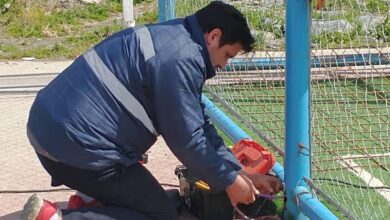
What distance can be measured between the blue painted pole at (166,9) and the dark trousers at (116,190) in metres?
2.82

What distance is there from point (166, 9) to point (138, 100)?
10.1ft

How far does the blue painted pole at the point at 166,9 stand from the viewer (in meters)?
6.43

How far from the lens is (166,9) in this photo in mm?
6504

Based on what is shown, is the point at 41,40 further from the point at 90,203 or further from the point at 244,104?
the point at 90,203

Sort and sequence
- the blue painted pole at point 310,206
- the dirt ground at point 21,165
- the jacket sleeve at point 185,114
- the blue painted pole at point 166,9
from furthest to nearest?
the blue painted pole at point 166,9
the dirt ground at point 21,165
the blue painted pole at point 310,206
the jacket sleeve at point 185,114

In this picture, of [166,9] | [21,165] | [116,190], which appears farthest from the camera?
[166,9]

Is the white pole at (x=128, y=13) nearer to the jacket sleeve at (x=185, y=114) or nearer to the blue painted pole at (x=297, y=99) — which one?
the blue painted pole at (x=297, y=99)

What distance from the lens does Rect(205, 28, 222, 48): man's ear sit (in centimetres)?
345

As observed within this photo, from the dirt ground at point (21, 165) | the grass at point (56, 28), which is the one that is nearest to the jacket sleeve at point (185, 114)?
the dirt ground at point (21, 165)

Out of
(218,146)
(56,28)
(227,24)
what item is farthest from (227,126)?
(56,28)

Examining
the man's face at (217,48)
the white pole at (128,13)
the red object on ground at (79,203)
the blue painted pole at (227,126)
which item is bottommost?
the red object on ground at (79,203)

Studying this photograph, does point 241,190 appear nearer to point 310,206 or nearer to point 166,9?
point 310,206

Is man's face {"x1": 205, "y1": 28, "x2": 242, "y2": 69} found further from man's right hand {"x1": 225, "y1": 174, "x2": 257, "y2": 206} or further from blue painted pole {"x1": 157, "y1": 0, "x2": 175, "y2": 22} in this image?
blue painted pole {"x1": 157, "y1": 0, "x2": 175, "y2": 22}

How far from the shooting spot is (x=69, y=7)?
10914 mm
